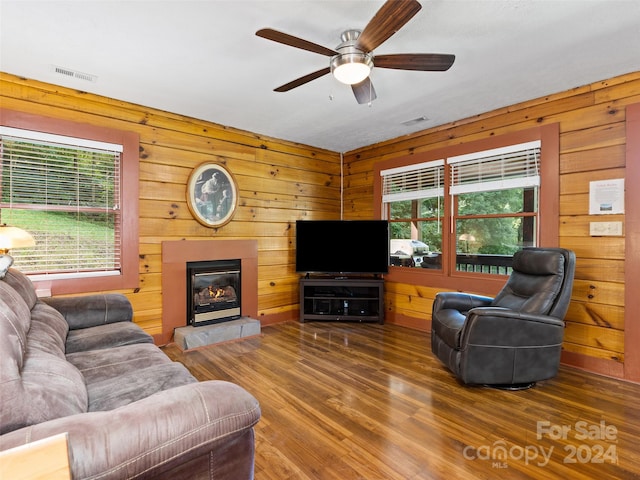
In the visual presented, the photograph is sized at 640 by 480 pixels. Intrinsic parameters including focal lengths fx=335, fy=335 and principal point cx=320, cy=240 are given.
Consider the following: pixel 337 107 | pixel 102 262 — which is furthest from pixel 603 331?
pixel 102 262

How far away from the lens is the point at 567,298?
2.66 m

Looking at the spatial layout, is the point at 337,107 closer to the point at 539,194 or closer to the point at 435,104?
the point at 435,104

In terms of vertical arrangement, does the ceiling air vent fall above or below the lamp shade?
above

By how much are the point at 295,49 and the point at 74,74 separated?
6.21ft

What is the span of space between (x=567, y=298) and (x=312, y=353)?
7.46ft

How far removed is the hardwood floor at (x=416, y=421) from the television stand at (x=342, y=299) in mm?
1180

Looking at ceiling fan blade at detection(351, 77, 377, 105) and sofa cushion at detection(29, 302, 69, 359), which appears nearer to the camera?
sofa cushion at detection(29, 302, 69, 359)

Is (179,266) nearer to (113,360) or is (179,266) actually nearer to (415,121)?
(113,360)

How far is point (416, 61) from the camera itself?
2.13 metres

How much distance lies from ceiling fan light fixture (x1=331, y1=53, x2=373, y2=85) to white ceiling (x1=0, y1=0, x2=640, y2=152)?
0.21 m

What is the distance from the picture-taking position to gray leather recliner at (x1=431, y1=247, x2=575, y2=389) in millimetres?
2525

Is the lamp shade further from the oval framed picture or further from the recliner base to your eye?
the recliner base

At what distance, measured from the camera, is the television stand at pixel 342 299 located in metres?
4.47

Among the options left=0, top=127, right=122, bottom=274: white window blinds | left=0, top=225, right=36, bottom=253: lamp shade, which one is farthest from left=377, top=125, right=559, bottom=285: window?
left=0, top=225, right=36, bottom=253: lamp shade
